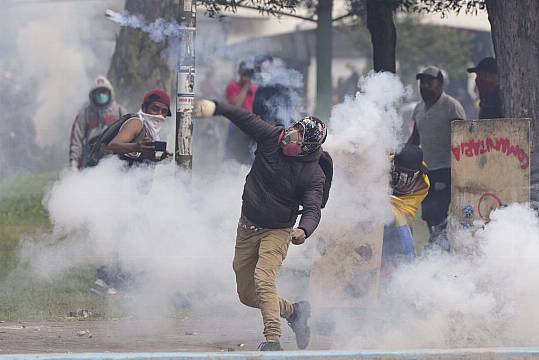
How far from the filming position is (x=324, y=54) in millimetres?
15008

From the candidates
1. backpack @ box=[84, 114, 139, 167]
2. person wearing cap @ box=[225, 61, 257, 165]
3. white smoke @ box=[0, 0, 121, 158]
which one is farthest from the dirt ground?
white smoke @ box=[0, 0, 121, 158]

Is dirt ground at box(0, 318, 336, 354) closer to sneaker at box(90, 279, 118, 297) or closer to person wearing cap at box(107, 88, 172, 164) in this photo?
sneaker at box(90, 279, 118, 297)

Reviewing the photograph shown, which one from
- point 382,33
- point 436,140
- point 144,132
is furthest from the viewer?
point 382,33

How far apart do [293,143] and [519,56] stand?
2858 mm

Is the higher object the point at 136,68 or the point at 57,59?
the point at 57,59

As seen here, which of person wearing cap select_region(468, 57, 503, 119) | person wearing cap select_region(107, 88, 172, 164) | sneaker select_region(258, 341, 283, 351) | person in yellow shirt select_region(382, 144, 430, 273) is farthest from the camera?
person wearing cap select_region(468, 57, 503, 119)

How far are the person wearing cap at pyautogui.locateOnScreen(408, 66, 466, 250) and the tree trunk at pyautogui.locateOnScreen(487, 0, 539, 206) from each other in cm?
112

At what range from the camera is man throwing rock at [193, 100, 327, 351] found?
756 cm

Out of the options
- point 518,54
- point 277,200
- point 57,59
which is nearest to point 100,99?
point 518,54

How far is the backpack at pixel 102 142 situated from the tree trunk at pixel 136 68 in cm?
545

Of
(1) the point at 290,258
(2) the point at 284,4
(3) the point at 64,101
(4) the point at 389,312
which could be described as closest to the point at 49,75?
(3) the point at 64,101

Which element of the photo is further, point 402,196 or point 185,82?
point 185,82

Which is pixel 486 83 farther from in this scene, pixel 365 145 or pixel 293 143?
pixel 293 143

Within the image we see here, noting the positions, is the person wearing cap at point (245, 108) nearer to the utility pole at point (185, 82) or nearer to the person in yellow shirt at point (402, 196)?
the utility pole at point (185, 82)
